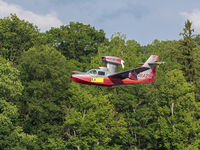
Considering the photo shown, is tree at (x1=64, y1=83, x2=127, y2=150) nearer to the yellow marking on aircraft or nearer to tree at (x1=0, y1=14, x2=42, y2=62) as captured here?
tree at (x1=0, y1=14, x2=42, y2=62)

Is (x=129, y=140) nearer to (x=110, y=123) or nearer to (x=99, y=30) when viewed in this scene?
(x=110, y=123)

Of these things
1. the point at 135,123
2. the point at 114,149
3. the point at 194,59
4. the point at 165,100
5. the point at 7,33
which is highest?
the point at 7,33

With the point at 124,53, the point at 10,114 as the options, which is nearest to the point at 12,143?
the point at 10,114

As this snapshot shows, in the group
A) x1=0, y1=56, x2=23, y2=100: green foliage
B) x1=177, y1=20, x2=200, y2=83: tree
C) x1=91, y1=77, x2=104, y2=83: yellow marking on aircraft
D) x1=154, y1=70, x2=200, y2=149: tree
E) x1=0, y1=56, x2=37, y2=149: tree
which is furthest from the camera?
x1=177, y1=20, x2=200, y2=83: tree

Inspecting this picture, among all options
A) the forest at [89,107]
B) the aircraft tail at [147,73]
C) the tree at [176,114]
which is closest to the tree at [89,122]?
the forest at [89,107]

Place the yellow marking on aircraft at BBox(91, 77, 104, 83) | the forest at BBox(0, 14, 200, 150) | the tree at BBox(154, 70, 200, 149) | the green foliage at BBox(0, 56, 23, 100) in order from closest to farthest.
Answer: the yellow marking on aircraft at BBox(91, 77, 104, 83) → the green foliage at BBox(0, 56, 23, 100) → the forest at BBox(0, 14, 200, 150) → the tree at BBox(154, 70, 200, 149)

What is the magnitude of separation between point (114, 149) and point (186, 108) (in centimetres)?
1458

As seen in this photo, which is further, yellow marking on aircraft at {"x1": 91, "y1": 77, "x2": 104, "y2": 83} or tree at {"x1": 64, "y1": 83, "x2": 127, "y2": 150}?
tree at {"x1": 64, "y1": 83, "x2": 127, "y2": 150}

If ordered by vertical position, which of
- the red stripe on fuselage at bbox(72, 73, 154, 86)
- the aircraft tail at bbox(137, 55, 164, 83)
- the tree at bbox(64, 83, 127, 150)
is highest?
the aircraft tail at bbox(137, 55, 164, 83)

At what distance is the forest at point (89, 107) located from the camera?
53125 mm

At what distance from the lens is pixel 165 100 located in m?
59.4

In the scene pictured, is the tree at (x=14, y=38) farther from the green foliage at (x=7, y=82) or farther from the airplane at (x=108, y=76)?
the airplane at (x=108, y=76)

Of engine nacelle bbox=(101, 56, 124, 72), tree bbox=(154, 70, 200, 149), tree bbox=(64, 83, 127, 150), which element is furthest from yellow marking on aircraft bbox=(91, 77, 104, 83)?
tree bbox=(154, 70, 200, 149)

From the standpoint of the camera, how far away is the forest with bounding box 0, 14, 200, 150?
53.1 metres
